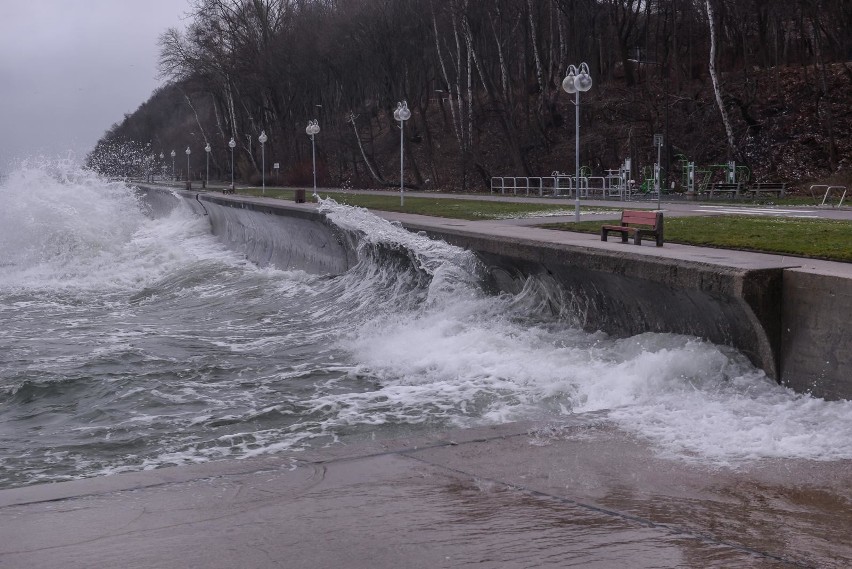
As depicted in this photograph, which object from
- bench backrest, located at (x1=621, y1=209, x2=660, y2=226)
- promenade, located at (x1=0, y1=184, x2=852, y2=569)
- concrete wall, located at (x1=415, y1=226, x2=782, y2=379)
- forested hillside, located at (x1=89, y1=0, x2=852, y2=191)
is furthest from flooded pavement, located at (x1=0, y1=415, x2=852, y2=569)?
forested hillside, located at (x1=89, y1=0, x2=852, y2=191)

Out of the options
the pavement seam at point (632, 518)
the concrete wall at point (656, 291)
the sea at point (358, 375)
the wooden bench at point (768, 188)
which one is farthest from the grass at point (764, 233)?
the wooden bench at point (768, 188)

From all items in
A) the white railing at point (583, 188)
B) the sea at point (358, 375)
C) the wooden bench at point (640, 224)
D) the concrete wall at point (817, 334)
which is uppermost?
the white railing at point (583, 188)

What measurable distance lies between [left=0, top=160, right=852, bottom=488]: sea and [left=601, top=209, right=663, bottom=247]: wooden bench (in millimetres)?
1330

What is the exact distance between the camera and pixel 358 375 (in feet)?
39.4

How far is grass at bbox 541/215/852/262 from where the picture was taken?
1181 centimetres

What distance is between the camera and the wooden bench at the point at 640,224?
1299 centimetres

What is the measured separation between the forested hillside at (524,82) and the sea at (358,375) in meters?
22.0

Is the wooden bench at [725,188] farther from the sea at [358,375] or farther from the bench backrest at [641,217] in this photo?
the bench backrest at [641,217]

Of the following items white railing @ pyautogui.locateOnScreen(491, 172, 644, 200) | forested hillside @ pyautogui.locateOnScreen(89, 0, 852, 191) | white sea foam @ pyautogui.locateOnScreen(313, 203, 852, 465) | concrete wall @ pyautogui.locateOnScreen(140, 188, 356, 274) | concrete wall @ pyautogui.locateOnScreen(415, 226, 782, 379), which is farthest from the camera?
forested hillside @ pyautogui.locateOnScreen(89, 0, 852, 191)

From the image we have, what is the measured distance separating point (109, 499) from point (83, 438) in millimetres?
3211

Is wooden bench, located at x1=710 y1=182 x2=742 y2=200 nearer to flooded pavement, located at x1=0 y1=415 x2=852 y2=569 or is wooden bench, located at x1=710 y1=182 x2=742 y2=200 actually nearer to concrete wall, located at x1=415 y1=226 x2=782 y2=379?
concrete wall, located at x1=415 y1=226 x2=782 y2=379

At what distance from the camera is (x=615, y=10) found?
49.9 m

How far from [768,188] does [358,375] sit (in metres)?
26.9

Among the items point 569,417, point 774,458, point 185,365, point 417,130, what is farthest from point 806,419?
point 417,130
